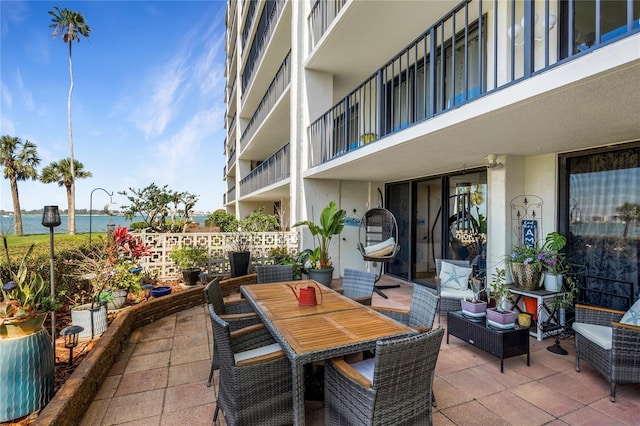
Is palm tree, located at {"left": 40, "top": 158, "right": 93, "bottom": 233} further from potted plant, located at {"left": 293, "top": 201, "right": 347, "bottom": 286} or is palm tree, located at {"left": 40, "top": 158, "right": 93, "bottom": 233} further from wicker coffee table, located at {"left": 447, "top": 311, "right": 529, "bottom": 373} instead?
wicker coffee table, located at {"left": 447, "top": 311, "right": 529, "bottom": 373}

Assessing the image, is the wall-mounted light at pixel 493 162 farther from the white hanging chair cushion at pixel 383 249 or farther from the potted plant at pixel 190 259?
the potted plant at pixel 190 259

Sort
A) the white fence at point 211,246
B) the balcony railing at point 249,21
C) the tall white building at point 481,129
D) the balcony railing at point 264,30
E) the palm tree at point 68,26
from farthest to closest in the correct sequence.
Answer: the palm tree at point 68,26 → the balcony railing at point 249,21 → the balcony railing at point 264,30 → the white fence at point 211,246 → the tall white building at point 481,129

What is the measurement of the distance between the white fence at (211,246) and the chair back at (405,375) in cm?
591

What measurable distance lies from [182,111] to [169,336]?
20.9 metres

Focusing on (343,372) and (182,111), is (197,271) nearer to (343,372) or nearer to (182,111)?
(343,372)

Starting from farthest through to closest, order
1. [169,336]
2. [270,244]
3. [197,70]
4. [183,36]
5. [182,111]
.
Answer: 1. [182,111]
2. [197,70]
3. [183,36]
4. [270,244]
5. [169,336]

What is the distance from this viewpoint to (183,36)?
1535 cm

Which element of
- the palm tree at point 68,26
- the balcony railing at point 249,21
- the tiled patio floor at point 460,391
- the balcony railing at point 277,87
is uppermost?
the palm tree at point 68,26

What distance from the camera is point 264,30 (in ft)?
41.7

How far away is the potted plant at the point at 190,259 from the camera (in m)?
6.62

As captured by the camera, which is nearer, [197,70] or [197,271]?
[197,271]

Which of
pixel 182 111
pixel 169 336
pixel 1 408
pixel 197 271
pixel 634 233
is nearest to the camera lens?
pixel 1 408

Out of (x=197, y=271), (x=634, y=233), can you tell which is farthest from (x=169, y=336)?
(x=634, y=233)

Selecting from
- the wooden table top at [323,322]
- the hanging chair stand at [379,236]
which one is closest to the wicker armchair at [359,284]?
the wooden table top at [323,322]
